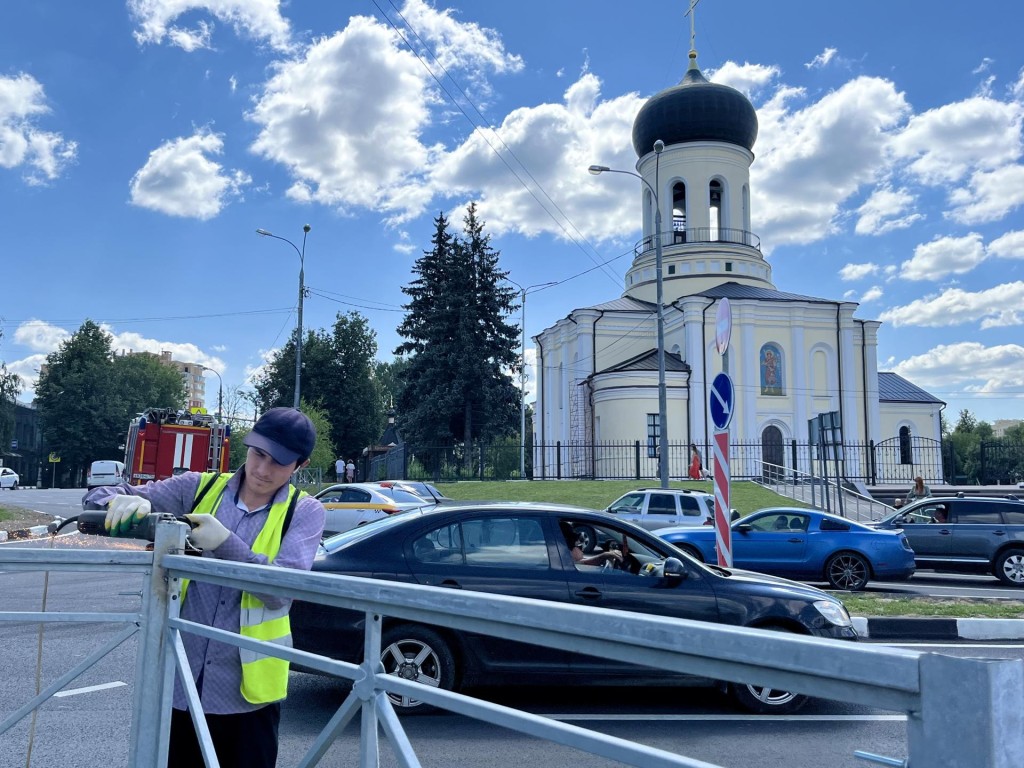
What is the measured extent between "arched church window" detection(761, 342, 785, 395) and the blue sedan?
1169 inches

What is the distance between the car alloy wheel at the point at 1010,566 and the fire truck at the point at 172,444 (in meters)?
18.5

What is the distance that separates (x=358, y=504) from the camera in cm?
1845

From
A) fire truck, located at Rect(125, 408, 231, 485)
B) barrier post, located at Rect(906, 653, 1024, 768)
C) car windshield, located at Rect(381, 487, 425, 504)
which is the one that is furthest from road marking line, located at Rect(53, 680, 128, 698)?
fire truck, located at Rect(125, 408, 231, 485)

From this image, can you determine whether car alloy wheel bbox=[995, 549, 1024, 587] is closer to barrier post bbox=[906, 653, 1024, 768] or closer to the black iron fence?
barrier post bbox=[906, 653, 1024, 768]

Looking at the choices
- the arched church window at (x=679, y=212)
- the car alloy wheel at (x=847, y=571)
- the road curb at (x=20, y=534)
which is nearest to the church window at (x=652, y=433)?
the arched church window at (x=679, y=212)

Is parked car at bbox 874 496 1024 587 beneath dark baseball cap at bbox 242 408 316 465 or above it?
beneath

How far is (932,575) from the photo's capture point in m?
16.9

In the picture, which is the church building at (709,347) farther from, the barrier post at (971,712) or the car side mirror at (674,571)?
the barrier post at (971,712)

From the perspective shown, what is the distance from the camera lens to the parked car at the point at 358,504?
18188mm

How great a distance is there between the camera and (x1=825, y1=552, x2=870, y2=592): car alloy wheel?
44.1ft

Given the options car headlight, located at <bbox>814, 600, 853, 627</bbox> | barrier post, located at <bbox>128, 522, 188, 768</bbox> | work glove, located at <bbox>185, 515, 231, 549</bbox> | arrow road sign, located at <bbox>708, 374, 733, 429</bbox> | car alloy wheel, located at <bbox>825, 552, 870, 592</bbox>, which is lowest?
car alloy wheel, located at <bbox>825, 552, 870, 592</bbox>

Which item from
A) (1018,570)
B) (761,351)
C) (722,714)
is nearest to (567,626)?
(722,714)

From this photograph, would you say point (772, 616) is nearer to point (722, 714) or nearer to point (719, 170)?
point (722, 714)

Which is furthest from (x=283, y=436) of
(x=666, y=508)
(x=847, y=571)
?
(x=666, y=508)
